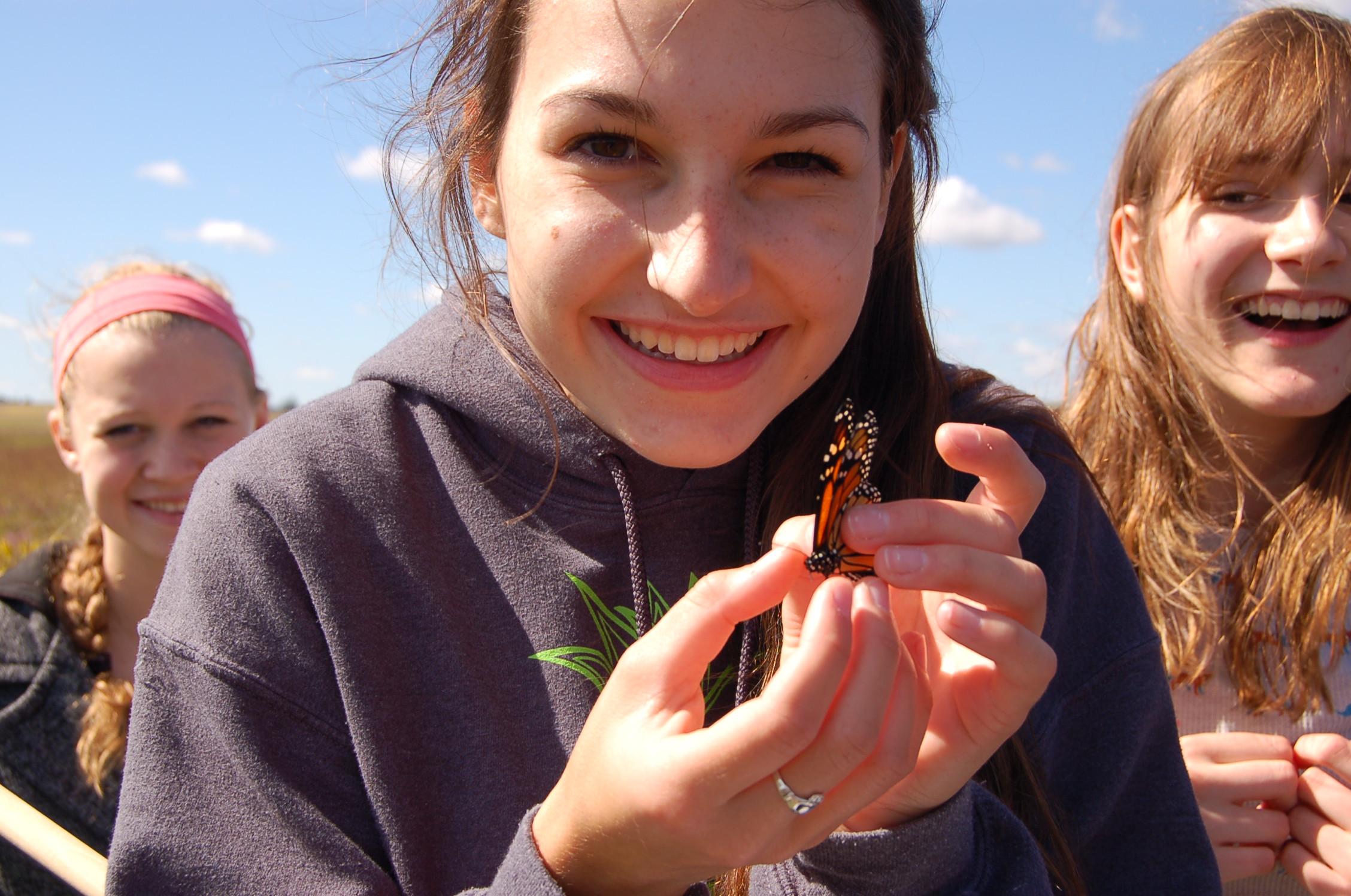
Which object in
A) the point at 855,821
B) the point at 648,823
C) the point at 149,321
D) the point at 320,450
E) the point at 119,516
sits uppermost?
the point at 149,321

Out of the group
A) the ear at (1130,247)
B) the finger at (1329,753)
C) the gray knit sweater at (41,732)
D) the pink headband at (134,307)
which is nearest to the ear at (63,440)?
the pink headband at (134,307)

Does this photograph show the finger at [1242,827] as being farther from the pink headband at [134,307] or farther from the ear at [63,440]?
the ear at [63,440]

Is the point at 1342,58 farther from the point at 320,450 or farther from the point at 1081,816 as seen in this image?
the point at 320,450

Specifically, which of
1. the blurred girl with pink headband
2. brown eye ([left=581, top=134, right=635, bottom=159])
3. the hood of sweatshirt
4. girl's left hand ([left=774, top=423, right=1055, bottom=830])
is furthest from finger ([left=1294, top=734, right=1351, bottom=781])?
the blurred girl with pink headband

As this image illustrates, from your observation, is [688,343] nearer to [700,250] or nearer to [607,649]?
[700,250]

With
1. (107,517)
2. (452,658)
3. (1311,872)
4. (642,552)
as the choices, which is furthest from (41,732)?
(1311,872)

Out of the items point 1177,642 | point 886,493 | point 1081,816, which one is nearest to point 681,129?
point 886,493

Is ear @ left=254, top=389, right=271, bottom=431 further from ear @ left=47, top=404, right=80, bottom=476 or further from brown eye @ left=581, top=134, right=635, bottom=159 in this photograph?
brown eye @ left=581, top=134, right=635, bottom=159
